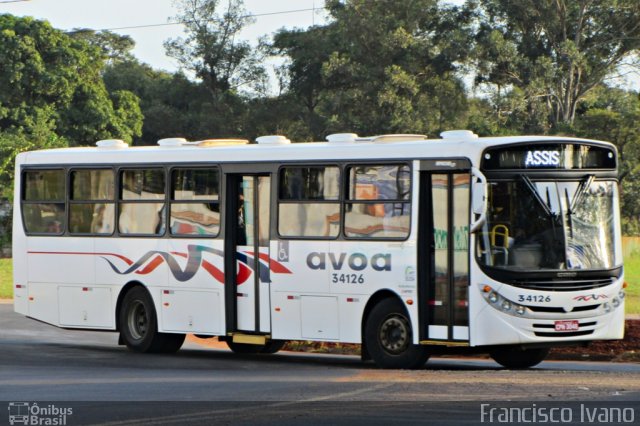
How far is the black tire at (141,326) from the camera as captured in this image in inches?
783

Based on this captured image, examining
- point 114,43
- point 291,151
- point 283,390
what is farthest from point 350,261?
point 114,43

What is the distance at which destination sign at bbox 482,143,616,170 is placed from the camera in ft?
52.7

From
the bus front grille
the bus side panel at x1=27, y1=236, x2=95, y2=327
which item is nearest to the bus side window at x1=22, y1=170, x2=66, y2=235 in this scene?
the bus side panel at x1=27, y1=236, x2=95, y2=327

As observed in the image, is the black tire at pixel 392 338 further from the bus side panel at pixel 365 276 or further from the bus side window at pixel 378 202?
the bus side window at pixel 378 202

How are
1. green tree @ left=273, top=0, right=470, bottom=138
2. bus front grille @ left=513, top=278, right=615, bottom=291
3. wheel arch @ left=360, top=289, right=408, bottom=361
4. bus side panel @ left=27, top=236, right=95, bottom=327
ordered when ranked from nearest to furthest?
→ bus front grille @ left=513, top=278, right=615, bottom=291
wheel arch @ left=360, top=289, right=408, bottom=361
bus side panel @ left=27, top=236, right=95, bottom=327
green tree @ left=273, top=0, right=470, bottom=138

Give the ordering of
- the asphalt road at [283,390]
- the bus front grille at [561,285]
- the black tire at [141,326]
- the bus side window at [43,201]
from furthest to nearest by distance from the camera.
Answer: the bus side window at [43,201]
the black tire at [141,326]
the bus front grille at [561,285]
the asphalt road at [283,390]

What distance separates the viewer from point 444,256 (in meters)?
16.2

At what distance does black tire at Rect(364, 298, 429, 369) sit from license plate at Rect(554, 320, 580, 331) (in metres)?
1.70

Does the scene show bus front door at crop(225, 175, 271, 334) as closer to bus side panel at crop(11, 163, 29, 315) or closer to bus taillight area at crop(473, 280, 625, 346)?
bus taillight area at crop(473, 280, 625, 346)

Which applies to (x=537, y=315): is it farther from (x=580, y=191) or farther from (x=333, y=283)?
(x=333, y=283)

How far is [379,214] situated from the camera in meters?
16.9

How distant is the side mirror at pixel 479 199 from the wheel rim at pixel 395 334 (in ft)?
5.31

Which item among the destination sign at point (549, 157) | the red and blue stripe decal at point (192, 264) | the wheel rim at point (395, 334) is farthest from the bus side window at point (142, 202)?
the destination sign at point (549, 157)

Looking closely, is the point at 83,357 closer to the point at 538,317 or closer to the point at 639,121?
the point at 538,317
